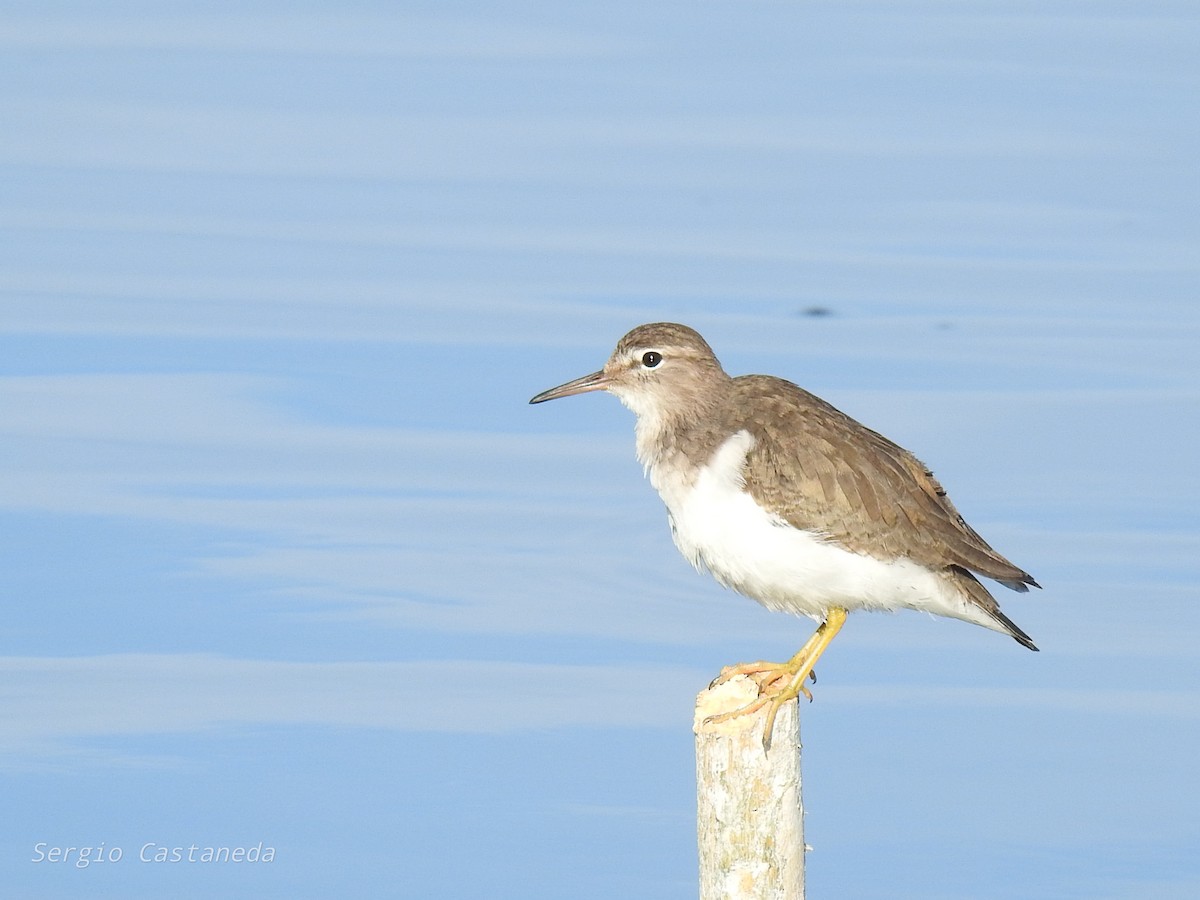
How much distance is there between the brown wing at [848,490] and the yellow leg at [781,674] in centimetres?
59

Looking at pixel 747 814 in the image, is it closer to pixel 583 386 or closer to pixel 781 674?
pixel 781 674

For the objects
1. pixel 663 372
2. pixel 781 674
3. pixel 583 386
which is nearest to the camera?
pixel 781 674

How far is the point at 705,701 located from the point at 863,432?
2.18 metres

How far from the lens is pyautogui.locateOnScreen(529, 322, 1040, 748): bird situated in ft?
30.4

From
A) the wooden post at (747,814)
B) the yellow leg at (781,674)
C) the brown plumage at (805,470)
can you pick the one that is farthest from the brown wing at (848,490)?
the wooden post at (747,814)

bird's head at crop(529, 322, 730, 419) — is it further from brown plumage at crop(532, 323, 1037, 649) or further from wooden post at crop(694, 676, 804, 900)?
wooden post at crop(694, 676, 804, 900)

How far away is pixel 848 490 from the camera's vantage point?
9.45m

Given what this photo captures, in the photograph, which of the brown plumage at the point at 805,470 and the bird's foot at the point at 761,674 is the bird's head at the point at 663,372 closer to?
the brown plumage at the point at 805,470

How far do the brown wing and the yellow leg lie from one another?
0.59 m

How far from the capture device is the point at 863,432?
987 cm

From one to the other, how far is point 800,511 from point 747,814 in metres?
1.92

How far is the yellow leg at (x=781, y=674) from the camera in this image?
26.9 ft

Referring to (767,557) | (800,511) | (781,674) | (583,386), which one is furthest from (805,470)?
(583,386)

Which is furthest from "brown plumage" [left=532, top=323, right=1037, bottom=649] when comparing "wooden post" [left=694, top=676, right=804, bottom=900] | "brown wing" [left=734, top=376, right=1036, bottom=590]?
"wooden post" [left=694, top=676, right=804, bottom=900]
